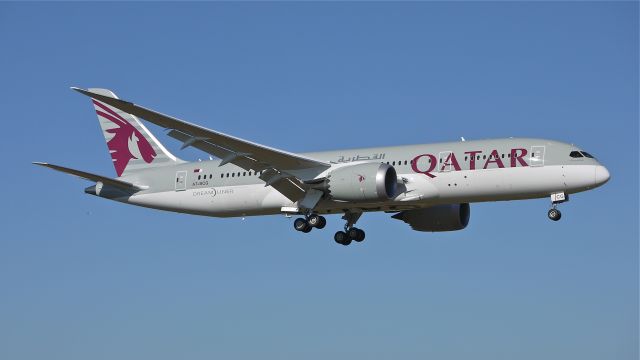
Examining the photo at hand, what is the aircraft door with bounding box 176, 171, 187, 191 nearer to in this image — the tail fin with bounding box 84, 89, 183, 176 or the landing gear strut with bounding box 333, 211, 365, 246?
the tail fin with bounding box 84, 89, 183, 176

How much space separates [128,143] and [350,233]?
1318 centimetres

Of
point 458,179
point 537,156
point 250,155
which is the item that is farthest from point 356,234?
point 537,156

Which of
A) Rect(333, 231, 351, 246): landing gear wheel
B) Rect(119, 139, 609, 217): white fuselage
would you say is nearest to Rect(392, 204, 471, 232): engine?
Rect(333, 231, 351, 246): landing gear wheel

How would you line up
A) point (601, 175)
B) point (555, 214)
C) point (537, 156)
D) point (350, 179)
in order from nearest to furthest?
point (601, 175) < point (555, 214) < point (537, 156) < point (350, 179)

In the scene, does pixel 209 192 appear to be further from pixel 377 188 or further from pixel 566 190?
pixel 566 190

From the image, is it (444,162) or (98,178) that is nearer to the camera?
(444,162)

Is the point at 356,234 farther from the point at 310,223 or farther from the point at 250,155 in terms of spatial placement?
the point at 250,155

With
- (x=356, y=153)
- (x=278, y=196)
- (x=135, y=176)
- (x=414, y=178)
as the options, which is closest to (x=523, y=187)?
(x=414, y=178)

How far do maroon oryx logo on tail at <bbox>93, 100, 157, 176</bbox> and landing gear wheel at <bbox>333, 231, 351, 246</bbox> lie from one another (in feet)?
34.6

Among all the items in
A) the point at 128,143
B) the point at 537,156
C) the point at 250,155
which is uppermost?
the point at 128,143

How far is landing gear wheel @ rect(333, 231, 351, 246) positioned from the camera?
56.2 m

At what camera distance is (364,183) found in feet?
164

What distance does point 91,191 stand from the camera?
57.7 m

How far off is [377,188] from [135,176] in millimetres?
14613
